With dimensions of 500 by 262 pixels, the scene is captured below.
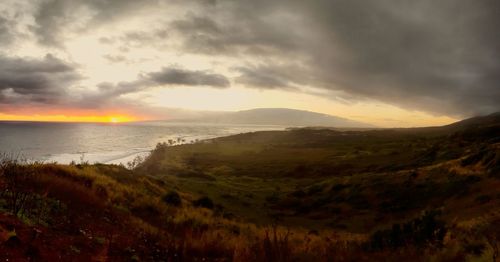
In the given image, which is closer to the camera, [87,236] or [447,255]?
[447,255]

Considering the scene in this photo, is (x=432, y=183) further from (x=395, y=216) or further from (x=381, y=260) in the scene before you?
(x=381, y=260)

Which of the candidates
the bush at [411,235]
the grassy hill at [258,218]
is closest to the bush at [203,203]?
the grassy hill at [258,218]

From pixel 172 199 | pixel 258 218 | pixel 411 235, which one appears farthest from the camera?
pixel 258 218

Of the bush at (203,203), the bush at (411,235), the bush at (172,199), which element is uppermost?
the bush at (411,235)

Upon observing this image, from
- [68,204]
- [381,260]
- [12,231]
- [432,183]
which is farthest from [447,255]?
[432,183]

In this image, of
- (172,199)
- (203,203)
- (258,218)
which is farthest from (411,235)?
(203,203)

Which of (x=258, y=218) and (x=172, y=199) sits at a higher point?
(x=172, y=199)

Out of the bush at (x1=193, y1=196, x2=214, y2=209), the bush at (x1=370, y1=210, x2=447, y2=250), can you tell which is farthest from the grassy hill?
the bush at (x1=193, y1=196, x2=214, y2=209)

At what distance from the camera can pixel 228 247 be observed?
36.3 ft

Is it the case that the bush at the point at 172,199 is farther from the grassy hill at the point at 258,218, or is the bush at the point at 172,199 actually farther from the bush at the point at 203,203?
the bush at the point at 203,203

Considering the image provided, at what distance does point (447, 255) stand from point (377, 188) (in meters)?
30.7

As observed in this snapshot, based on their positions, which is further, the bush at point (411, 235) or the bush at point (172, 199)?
the bush at point (172, 199)

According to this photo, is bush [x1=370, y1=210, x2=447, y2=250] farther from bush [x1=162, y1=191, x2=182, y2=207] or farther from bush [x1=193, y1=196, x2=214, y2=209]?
bush [x1=193, y1=196, x2=214, y2=209]

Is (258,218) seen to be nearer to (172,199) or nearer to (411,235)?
(172,199)
